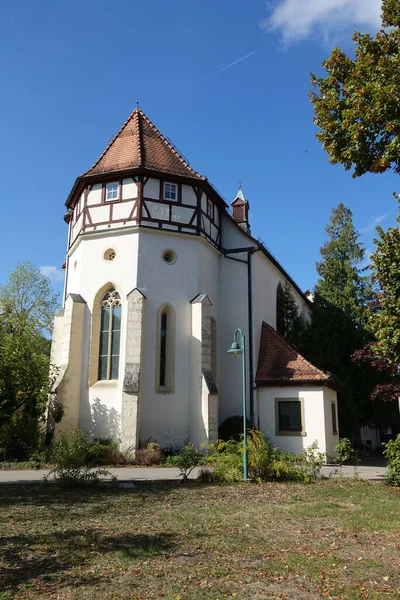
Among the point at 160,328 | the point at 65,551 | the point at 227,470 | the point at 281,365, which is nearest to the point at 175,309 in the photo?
the point at 160,328

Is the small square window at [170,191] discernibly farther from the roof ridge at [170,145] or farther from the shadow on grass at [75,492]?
the shadow on grass at [75,492]

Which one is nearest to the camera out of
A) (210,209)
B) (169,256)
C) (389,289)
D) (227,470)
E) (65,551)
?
(65,551)

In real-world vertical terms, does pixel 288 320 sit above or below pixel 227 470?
above

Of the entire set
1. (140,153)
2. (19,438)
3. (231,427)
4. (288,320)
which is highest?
(140,153)

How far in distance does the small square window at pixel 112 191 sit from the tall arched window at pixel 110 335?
3.92m

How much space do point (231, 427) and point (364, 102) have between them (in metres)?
13.9

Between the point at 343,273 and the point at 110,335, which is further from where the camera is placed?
the point at 343,273

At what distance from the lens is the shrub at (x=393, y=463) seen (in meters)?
13.0

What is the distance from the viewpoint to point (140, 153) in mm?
20719

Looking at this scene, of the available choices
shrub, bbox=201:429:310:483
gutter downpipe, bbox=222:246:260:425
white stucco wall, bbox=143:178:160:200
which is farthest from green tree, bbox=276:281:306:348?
shrub, bbox=201:429:310:483

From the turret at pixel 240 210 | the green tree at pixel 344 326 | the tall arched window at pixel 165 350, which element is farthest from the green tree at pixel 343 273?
the tall arched window at pixel 165 350

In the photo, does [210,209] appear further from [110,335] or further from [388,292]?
[388,292]

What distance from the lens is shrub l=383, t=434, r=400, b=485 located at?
13.0 metres

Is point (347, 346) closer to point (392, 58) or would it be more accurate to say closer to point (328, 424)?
point (328, 424)
